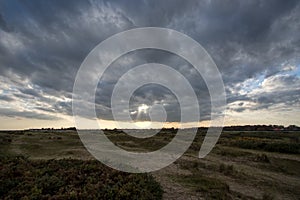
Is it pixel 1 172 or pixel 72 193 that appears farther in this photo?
pixel 1 172

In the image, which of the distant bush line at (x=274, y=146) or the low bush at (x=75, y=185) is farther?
the distant bush line at (x=274, y=146)

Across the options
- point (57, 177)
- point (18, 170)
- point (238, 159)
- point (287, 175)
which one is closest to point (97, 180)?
point (57, 177)

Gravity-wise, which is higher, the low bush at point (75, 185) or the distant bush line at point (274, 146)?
the distant bush line at point (274, 146)

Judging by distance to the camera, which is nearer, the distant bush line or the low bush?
the low bush

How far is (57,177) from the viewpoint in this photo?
37.7 feet

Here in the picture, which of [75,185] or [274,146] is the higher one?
[274,146]

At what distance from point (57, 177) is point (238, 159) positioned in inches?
721

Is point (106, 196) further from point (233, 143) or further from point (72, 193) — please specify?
point (233, 143)

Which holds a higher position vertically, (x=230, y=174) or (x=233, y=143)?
(x=233, y=143)

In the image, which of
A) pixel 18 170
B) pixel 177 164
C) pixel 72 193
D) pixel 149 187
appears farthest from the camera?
pixel 177 164

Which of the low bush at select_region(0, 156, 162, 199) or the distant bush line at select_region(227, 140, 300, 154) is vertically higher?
the distant bush line at select_region(227, 140, 300, 154)

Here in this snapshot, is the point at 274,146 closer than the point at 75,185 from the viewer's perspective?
No

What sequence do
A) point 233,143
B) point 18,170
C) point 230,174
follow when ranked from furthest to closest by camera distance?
1. point 233,143
2. point 230,174
3. point 18,170

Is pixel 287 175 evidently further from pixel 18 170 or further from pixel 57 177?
pixel 18 170
